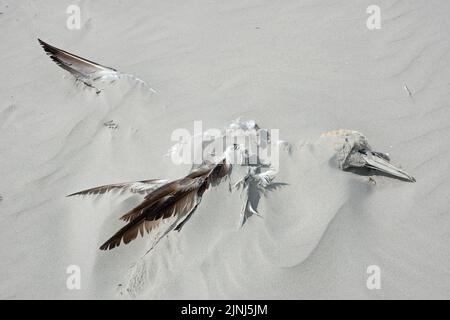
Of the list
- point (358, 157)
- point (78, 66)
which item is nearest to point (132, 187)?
point (358, 157)

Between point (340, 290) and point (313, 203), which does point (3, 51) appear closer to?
point (313, 203)

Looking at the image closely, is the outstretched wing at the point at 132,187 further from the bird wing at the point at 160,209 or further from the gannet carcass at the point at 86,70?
the gannet carcass at the point at 86,70

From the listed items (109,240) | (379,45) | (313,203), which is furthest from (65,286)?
(379,45)

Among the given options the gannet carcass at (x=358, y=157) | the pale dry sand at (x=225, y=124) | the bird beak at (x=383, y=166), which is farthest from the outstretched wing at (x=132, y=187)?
the bird beak at (x=383, y=166)

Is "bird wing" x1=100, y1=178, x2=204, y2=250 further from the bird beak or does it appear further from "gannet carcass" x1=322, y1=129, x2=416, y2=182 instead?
the bird beak
